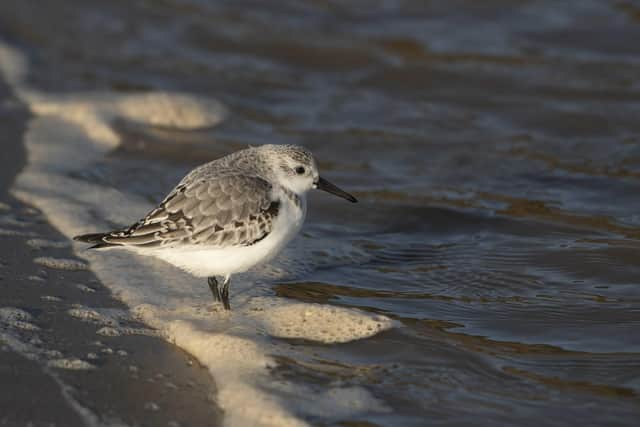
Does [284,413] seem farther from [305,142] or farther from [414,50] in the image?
[414,50]

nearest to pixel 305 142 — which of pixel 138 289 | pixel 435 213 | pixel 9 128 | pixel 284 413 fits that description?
pixel 435 213

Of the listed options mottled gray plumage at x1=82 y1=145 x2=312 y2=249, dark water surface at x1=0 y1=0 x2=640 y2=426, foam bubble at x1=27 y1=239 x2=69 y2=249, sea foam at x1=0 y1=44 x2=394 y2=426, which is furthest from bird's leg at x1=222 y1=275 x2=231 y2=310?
foam bubble at x1=27 y1=239 x2=69 y2=249

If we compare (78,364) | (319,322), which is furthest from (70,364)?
(319,322)

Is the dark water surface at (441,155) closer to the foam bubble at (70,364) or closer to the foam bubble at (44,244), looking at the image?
the foam bubble at (70,364)

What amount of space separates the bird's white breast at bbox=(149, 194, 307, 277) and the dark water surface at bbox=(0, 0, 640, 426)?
681mm

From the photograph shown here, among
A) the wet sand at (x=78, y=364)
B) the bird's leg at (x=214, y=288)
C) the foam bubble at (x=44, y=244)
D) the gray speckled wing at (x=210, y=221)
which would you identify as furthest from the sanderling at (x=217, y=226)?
the foam bubble at (x=44, y=244)

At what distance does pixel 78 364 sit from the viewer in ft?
16.1

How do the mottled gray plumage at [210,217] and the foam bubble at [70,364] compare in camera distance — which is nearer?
the foam bubble at [70,364]

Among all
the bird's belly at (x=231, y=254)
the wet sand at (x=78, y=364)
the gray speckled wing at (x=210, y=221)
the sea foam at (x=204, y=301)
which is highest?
the gray speckled wing at (x=210, y=221)

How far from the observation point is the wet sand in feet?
14.7

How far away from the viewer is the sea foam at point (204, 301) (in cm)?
472

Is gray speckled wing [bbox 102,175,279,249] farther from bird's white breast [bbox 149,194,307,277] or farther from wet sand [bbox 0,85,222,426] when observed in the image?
wet sand [bbox 0,85,222,426]

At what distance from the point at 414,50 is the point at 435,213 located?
16.2 ft

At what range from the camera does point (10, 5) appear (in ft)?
44.4
